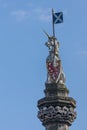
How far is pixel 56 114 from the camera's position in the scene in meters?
70.6

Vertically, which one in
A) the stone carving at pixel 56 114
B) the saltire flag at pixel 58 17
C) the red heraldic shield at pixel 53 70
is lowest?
the stone carving at pixel 56 114

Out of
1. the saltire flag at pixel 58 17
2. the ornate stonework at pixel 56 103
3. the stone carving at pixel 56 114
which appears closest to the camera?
the stone carving at pixel 56 114

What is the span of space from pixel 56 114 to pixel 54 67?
6.26 m

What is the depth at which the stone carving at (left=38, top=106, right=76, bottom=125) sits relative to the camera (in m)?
70.7

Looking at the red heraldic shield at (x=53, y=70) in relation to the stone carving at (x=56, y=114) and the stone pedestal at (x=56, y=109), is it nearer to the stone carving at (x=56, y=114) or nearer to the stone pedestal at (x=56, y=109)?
the stone pedestal at (x=56, y=109)

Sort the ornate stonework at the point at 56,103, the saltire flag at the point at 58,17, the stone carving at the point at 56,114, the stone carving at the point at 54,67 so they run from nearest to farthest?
the stone carving at the point at 56,114 → the ornate stonework at the point at 56,103 → the stone carving at the point at 54,67 → the saltire flag at the point at 58,17

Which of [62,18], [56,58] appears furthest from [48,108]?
[62,18]

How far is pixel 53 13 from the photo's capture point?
7731cm

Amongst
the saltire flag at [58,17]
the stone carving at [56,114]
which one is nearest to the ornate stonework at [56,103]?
the stone carving at [56,114]

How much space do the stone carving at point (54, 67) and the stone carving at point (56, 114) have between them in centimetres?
363

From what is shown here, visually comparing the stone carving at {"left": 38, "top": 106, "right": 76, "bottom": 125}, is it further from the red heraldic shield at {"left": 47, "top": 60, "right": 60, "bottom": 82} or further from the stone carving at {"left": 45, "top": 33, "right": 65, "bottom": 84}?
the red heraldic shield at {"left": 47, "top": 60, "right": 60, "bottom": 82}

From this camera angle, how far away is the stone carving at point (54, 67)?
7381 cm

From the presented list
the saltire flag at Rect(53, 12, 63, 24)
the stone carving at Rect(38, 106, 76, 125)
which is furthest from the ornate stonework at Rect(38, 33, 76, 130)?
the saltire flag at Rect(53, 12, 63, 24)

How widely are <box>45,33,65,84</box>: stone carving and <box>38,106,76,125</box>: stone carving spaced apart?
11.9ft
